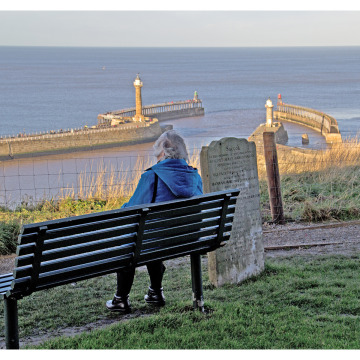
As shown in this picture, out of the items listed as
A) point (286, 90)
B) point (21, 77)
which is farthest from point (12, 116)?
point (21, 77)

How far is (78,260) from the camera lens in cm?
355

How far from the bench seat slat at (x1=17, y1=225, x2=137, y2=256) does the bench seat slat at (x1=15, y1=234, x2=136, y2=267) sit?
3 cm

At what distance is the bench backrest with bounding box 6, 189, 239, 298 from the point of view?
10.9ft

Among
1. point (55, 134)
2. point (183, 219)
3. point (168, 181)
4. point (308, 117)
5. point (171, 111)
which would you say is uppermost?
point (171, 111)

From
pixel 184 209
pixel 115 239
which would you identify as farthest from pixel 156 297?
pixel 115 239

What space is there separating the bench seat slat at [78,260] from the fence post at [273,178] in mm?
4546

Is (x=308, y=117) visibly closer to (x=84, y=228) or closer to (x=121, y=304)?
(x=121, y=304)

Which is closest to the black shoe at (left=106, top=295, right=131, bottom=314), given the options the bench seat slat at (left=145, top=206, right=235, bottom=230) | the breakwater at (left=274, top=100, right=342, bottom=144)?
the bench seat slat at (left=145, top=206, right=235, bottom=230)

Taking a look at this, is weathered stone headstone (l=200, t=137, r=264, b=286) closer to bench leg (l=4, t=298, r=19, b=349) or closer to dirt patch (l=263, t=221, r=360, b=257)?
dirt patch (l=263, t=221, r=360, b=257)

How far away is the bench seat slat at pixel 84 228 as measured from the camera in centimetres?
323

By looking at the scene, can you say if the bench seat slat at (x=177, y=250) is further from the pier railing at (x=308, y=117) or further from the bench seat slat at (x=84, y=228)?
the pier railing at (x=308, y=117)

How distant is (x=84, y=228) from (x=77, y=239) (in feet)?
0.24

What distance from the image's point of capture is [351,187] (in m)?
9.80

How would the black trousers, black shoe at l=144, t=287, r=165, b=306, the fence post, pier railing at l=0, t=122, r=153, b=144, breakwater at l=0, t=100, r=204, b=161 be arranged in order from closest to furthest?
1. the black trousers
2. black shoe at l=144, t=287, r=165, b=306
3. the fence post
4. breakwater at l=0, t=100, r=204, b=161
5. pier railing at l=0, t=122, r=153, b=144
